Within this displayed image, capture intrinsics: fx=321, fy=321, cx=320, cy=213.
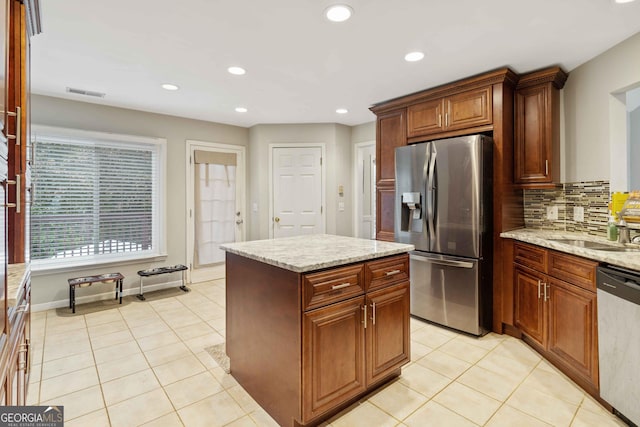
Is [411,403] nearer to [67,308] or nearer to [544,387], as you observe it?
[544,387]

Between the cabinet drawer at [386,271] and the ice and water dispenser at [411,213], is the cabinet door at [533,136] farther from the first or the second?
the cabinet drawer at [386,271]

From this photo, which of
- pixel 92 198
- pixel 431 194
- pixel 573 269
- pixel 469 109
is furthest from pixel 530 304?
pixel 92 198

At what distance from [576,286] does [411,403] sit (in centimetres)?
129

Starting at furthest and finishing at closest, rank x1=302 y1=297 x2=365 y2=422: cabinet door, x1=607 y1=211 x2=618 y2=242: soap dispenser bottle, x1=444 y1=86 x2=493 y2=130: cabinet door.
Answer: x1=444 y1=86 x2=493 y2=130: cabinet door < x1=607 y1=211 x2=618 y2=242: soap dispenser bottle < x1=302 y1=297 x2=365 y2=422: cabinet door

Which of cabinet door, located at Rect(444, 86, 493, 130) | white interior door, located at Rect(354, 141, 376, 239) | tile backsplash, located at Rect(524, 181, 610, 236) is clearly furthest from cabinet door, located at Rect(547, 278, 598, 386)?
white interior door, located at Rect(354, 141, 376, 239)

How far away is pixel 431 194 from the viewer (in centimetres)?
302

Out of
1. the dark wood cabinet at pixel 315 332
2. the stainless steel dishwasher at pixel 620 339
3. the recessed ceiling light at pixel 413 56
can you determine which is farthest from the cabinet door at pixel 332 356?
the recessed ceiling light at pixel 413 56

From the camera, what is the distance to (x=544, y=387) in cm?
208

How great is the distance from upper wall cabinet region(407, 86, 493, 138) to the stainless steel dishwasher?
165 cm

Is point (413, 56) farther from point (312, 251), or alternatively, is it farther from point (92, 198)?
point (92, 198)

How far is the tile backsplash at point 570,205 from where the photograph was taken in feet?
8.59

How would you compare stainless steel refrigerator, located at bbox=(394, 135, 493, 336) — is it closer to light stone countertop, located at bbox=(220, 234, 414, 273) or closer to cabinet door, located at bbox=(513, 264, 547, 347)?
cabinet door, located at bbox=(513, 264, 547, 347)

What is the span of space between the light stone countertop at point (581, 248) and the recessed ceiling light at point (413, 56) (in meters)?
1.67

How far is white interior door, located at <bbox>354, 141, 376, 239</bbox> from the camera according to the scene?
5.06 meters
